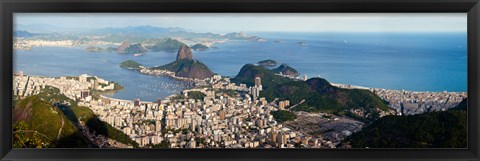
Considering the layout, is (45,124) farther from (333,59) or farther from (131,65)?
(333,59)

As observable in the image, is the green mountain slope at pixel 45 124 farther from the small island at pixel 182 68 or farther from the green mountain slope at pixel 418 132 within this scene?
the green mountain slope at pixel 418 132

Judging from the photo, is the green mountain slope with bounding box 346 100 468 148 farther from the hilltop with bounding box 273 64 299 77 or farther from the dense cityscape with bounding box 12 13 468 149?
the hilltop with bounding box 273 64 299 77

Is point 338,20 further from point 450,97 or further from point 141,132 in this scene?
point 141,132

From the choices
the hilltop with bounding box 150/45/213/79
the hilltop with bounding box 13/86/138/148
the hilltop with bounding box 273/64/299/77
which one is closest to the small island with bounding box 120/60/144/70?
the hilltop with bounding box 150/45/213/79

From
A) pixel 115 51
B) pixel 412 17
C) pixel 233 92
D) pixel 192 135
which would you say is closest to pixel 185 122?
pixel 192 135

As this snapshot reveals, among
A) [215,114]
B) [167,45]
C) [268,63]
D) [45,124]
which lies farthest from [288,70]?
[45,124]
